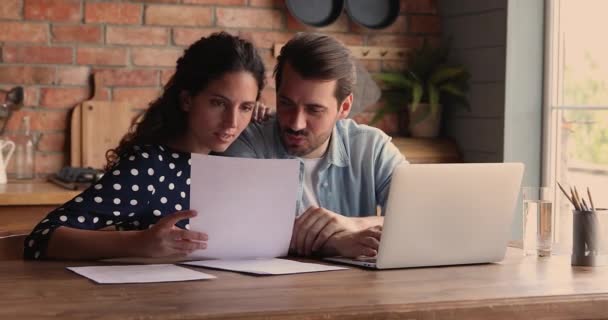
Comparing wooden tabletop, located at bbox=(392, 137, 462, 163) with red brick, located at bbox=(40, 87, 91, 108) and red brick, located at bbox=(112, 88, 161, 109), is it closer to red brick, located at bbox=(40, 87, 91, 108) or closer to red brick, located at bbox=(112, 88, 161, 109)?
red brick, located at bbox=(112, 88, 161, 109)

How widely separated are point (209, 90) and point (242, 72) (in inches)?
4.0

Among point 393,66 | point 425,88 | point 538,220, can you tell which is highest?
point 393,66

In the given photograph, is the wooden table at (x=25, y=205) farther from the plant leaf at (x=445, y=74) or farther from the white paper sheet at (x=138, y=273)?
the plant leaf at (x=445, y=74)

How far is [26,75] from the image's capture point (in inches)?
158

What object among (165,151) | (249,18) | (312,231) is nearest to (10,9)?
(249,18)

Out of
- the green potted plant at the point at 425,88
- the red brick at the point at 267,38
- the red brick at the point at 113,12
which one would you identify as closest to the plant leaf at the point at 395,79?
the green potted plant at the point at 425,88

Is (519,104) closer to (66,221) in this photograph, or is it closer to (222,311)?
(66,221)

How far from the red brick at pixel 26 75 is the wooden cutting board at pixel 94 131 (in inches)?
7.0

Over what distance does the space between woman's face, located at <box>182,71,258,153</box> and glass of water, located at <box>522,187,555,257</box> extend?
0.72 meters

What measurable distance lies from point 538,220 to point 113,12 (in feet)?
7.84

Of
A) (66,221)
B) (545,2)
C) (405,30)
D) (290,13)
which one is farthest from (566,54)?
(66,221)

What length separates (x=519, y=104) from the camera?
414 cm

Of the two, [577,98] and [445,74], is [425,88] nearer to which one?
[445,74]

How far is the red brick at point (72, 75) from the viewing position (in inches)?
160
